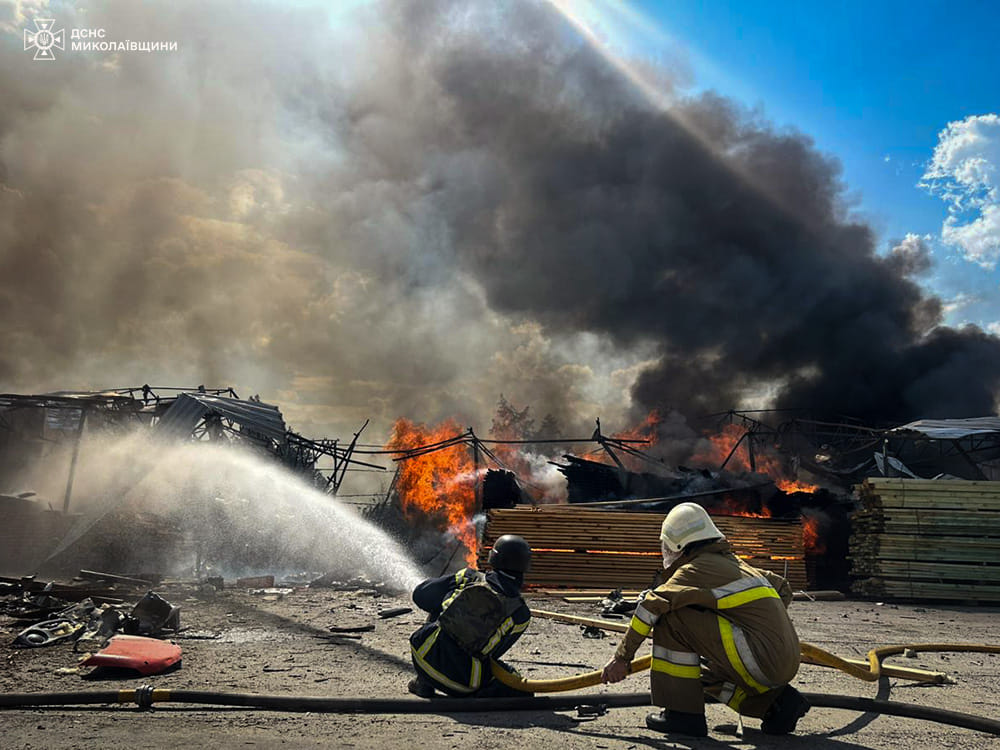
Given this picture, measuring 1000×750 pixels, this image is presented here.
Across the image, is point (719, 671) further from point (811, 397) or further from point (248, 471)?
point (811, 397)

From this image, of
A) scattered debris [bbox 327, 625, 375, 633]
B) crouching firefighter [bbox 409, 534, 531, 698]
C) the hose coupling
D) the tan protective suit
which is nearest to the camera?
the tan protective suit

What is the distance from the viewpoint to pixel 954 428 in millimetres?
20359

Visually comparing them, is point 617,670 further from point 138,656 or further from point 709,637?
point 138,656

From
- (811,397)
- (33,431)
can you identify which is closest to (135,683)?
(33,431)

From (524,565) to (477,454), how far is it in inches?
582

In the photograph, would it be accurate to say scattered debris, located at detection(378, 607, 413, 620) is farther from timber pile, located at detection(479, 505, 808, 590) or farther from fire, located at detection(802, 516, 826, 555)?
fire, located at detection(802, 516, 826, 555)

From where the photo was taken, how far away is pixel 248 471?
59.2 feet

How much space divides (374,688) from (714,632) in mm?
3005

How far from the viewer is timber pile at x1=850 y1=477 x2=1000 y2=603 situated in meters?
13.3

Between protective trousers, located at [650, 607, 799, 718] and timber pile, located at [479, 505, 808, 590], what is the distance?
30.5 feet

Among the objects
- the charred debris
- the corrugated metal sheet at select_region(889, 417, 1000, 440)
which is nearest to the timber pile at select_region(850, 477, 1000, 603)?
the charred debris

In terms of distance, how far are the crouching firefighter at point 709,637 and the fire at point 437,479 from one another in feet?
45.3

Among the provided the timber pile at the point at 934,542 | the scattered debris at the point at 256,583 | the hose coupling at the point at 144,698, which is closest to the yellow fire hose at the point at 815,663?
the hose coupling at the point at 144,698

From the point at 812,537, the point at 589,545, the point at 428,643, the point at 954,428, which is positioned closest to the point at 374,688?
the point at 428,643
